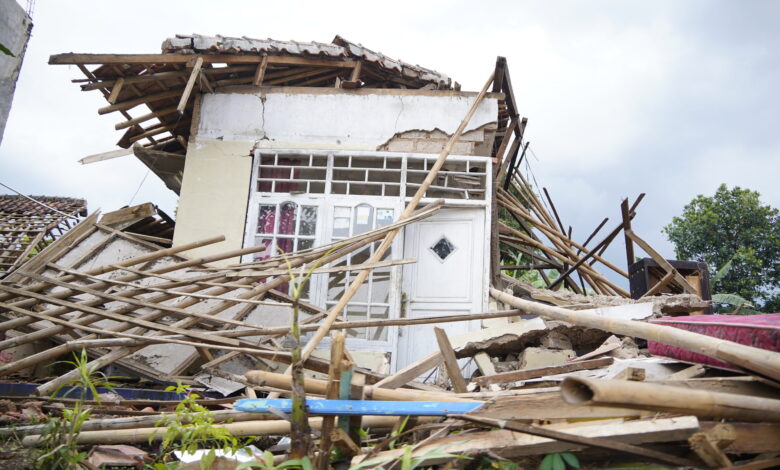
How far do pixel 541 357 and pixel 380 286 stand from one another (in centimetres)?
205

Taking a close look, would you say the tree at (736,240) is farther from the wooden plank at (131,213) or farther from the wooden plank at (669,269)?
the wooden plank at (131,213)

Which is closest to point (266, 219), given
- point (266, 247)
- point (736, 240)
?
point (266, 247)

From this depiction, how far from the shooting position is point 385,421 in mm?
2334

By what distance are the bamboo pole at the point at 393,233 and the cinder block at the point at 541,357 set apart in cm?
149

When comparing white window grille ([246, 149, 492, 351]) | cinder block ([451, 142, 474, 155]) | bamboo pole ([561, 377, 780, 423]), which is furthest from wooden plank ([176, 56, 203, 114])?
bamboo pole ([561, 377, 780, 423])

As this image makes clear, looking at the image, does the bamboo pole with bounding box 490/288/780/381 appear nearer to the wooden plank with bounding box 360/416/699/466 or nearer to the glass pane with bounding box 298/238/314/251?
the wooden plank with bounding box 360/416/699/466

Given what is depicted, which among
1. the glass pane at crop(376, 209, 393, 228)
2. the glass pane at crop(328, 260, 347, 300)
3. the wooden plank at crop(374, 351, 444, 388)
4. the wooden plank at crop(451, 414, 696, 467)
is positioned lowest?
the wooden plank at crop(451, 414, 696, 467)

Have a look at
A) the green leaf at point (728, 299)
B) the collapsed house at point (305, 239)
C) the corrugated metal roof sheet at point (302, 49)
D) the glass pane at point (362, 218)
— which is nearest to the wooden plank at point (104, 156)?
the collapsed house at point (305, 239)

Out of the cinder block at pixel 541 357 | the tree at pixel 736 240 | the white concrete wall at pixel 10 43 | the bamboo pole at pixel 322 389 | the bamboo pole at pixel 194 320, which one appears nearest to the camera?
the bamboo pole at pixel 322 389

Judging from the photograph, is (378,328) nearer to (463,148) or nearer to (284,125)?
(463,148)

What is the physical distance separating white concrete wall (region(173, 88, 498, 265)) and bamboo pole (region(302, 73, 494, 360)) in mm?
270

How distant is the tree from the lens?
57.1ft

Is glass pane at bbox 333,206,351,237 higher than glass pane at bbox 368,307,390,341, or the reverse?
glass pane at bbox 333,206,351,237

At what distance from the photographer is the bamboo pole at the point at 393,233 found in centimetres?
304
